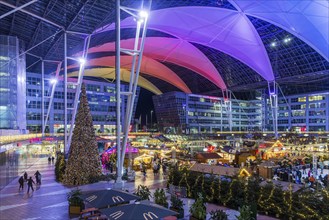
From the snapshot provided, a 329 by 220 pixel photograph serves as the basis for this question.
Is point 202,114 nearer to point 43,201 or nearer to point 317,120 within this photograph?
point 317,120

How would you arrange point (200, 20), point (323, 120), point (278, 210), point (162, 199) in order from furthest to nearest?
point (323, 120) → point (200, 20) → point (162, 199) → point (278, 210)

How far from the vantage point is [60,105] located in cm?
7450

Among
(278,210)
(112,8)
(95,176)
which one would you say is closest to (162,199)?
(278,210)

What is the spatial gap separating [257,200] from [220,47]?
50.9 metres

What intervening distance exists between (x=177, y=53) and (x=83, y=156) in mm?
50819

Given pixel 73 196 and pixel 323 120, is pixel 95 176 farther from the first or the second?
pixel 323 120

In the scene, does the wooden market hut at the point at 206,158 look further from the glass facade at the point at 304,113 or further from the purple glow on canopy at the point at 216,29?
the glass facade at the point at 304,113

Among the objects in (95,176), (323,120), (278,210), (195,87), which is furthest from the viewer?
(195,87)

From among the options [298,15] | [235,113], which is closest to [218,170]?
[298,15]

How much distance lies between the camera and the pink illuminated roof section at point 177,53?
201ft

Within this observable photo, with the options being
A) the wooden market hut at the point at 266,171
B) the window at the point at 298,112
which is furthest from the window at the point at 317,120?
the wooden market hut at the point at 266,171

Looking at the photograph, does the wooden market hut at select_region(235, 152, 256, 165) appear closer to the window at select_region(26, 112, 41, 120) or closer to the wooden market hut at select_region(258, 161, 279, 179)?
the wooden market hut at select_region(258, 161, 279, 179)

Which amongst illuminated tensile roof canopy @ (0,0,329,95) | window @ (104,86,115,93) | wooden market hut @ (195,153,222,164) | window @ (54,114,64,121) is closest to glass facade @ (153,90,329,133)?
illuminated tensile roof canopy @ (0,0,329,95)

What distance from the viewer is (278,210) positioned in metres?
13.8
